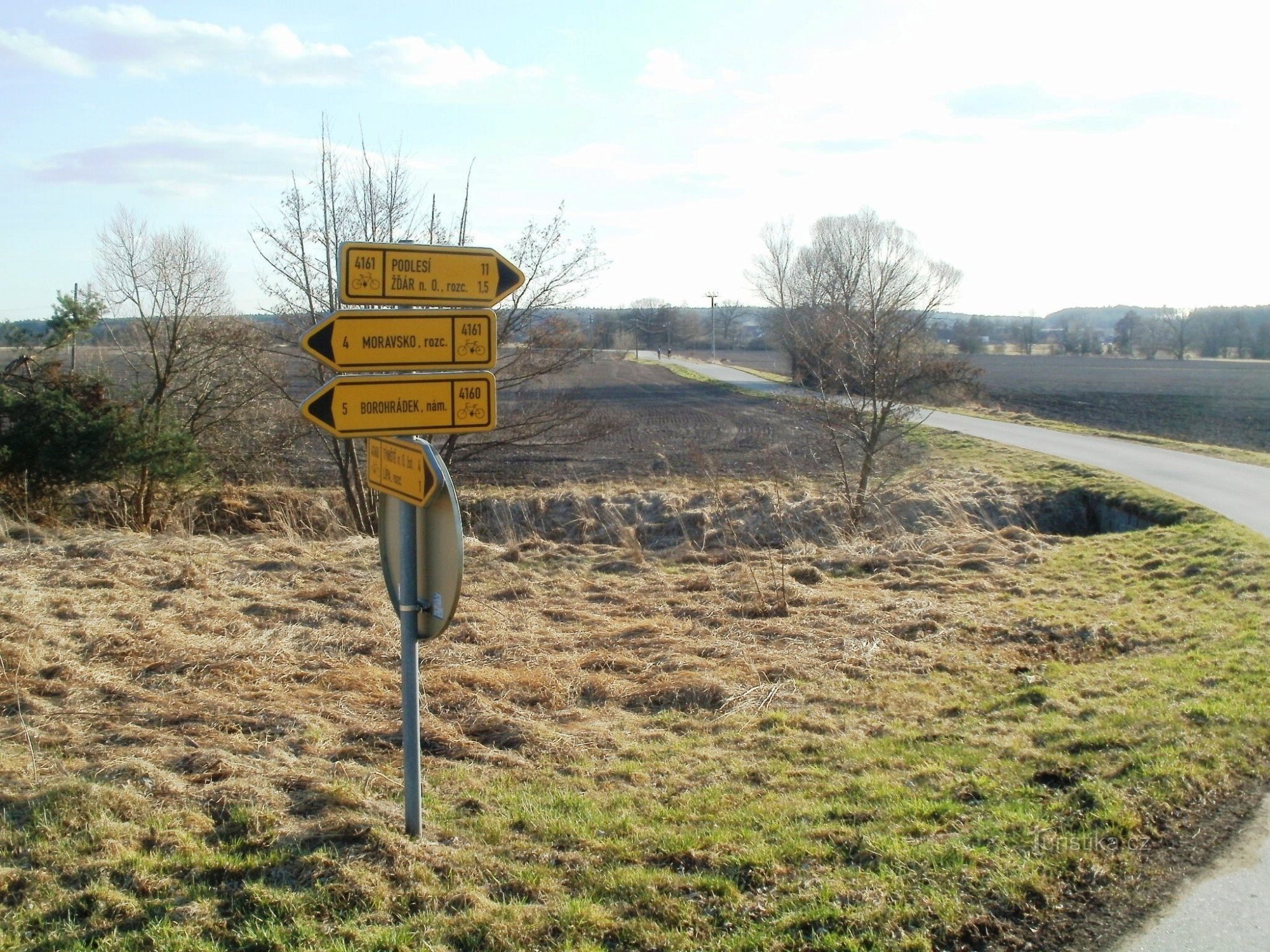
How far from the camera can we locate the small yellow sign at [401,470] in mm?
3834

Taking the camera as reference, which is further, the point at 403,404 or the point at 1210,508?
the point at 1210,508

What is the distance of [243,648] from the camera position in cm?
662

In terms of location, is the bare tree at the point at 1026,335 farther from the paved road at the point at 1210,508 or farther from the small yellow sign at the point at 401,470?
the small yellow sign at the point at 401,470

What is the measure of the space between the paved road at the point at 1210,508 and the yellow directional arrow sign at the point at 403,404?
3.08m

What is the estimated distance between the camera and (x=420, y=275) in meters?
4.00

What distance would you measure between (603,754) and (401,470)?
2132 mm

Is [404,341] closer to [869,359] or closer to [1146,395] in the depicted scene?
[869,359]

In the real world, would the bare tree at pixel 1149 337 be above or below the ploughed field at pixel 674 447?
above

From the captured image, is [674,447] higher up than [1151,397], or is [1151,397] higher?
[1151,397]

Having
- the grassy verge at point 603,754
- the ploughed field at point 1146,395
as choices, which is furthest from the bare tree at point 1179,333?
the grassy verge at point 603,754

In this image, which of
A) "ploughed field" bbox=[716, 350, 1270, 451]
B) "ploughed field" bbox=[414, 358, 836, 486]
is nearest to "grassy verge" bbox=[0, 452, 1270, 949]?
"ploughed field" bbox=[414, 358, 836, 486]

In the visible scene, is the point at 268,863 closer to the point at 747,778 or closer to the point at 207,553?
the point at 747,778

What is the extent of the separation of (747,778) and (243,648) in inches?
143

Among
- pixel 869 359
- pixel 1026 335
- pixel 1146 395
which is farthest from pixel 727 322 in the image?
pixel 869 359
